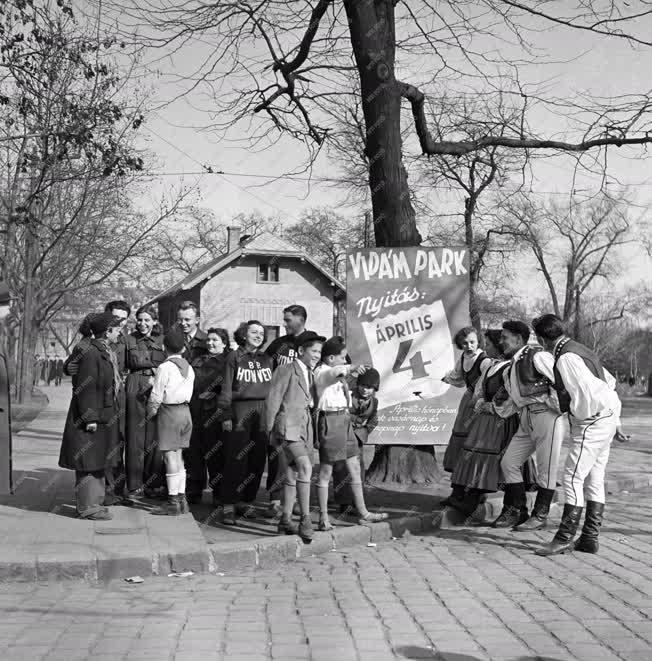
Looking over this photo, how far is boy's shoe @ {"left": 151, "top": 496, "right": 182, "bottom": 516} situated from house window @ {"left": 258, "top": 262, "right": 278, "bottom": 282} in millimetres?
41797

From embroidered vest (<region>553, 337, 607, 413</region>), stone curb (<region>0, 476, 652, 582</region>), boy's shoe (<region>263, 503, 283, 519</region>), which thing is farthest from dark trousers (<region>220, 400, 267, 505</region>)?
embroidered vest (<region>553, 337, 607, 413</region>)

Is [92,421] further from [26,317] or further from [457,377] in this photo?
[26,317]

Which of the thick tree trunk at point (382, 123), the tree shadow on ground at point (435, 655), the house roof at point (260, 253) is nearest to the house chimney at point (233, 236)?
the house roof at point (260, 253)

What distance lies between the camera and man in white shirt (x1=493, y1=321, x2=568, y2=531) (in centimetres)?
777

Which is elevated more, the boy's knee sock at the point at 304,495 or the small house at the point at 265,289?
the small house at the point at 265,289

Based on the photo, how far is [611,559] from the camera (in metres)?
6.81

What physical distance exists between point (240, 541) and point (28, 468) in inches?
232

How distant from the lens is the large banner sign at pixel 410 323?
32.2ft

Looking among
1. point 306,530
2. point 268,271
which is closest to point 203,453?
point 306,530

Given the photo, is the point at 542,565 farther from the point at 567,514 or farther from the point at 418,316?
the point at 418,316

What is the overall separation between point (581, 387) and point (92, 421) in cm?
411

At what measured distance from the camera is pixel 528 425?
26.0 feet

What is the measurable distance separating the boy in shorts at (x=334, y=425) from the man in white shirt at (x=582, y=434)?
172 centimetres

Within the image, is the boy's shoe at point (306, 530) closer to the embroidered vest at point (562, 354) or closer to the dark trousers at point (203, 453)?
the dark trousers at point (203, 453)
